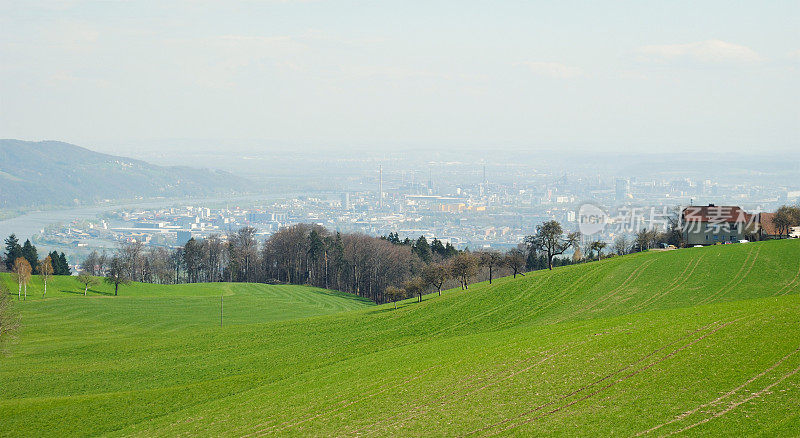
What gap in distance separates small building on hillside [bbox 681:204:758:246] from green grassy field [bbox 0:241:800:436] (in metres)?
21.9

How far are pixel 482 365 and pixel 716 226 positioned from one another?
62.7 meters

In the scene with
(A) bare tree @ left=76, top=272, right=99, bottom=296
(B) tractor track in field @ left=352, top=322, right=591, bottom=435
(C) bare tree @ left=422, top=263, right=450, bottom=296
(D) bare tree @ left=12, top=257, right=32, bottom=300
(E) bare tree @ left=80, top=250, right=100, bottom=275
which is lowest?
(E) bare tree @ left=80, top=250, right=100, bottom=275

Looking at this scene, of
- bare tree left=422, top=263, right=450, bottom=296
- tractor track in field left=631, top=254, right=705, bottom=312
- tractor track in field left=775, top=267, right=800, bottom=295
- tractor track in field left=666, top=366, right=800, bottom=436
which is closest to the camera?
tractor track in field left=666, top=366, right=800, bottom=436

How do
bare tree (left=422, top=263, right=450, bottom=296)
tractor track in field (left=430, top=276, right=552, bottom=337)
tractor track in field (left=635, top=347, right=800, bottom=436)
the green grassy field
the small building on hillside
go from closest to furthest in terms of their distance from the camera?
tractor track in field (left=635, top=347, right=800, bottom=436) < the green grassy field < tractor track in field (left=430, top=276, right=552, bottom=337) < bare tree (left=422, top=263, right=450, bottom=296) < the small building on hillside

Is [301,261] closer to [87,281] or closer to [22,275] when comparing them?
[87,281]

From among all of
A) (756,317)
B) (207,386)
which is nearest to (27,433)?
(207,386)

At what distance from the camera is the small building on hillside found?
75875mm

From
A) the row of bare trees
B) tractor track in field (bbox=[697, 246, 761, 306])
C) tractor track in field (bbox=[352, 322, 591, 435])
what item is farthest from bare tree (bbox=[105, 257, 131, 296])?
tractor track in field (bbox=[697, 246, 761, 306])

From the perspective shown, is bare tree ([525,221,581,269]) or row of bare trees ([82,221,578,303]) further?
row of bare trees ([82,221,578,303])

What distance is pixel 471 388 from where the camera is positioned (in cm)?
2256

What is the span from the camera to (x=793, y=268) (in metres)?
43.7

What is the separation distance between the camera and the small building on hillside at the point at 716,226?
7588 cm

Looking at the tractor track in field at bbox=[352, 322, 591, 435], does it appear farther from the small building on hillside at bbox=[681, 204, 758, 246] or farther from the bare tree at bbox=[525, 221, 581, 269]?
the small building on hillside at bbox=[681, 204, 758, 246]

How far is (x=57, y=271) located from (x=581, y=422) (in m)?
106
